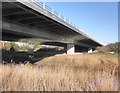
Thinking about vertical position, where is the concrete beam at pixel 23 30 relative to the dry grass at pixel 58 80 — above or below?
above

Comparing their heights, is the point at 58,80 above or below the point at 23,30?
below

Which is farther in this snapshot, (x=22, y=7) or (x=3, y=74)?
(x=22, y=7)

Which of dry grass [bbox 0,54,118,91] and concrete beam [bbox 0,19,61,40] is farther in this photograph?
concrete beam [bbox 0,19,61,40]

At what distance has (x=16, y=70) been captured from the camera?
31.3ft

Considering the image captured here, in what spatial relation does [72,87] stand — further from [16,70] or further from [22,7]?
[22,7]

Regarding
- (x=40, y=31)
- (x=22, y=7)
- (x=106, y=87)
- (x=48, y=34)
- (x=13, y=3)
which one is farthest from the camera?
(x=48, y=34)

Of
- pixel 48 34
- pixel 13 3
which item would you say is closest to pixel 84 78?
pixel 13 3

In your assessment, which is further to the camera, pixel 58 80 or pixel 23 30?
pixel 23 30

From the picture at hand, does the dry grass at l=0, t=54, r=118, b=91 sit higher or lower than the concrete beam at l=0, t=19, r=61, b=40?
lower

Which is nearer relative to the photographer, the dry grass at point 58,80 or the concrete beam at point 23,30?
the dry grass at point 58,80

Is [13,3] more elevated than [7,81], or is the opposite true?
[13,3]

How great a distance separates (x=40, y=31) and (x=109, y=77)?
1206 inches

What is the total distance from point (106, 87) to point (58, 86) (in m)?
1.43

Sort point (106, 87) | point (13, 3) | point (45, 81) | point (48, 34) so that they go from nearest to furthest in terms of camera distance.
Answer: point (106, 87) < point (45, 81) < point (13, 3) < point (48, 34)
